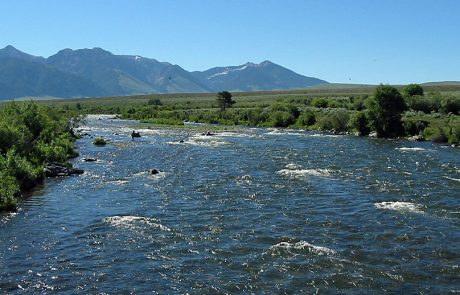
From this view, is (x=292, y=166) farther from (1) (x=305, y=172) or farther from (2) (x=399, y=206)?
(2) (x=399, y=206)

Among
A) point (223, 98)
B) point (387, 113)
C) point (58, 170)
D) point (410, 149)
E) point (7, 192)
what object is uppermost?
point (223, 98)

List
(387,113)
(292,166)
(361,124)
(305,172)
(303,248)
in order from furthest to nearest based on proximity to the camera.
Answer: (361,124) → (387,113) → (292,166) → (305,172) → (303,248)

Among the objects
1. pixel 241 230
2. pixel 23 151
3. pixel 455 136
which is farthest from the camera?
pixel 455 136

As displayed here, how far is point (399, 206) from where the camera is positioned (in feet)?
122

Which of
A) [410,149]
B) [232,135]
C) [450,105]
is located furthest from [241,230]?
[450,105]

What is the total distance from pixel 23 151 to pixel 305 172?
1225 inches

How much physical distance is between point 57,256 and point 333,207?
67.9ft

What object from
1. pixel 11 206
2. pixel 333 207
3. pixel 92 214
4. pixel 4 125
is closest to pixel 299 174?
pixel 333 207

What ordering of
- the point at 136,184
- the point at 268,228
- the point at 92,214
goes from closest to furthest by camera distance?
the point at 268,228
the point at 92,214
the point at 136,184

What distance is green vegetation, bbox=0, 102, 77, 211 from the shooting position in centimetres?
4019

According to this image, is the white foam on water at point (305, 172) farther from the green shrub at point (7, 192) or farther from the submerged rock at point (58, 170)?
the green shrub at point (7, 192)

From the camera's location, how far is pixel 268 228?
3186 cm

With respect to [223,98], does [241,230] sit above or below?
below

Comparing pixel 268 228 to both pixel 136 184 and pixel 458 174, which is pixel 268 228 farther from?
pixel 458 174
